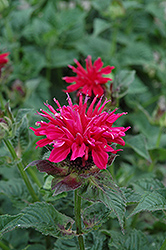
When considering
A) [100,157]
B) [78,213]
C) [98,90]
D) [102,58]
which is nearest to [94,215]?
[78,213]

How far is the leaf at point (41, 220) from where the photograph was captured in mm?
485

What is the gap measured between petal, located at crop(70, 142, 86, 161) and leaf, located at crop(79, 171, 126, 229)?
0.20ft

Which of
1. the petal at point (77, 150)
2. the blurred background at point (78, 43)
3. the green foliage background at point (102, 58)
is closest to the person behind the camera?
the petal at point (77, 150)

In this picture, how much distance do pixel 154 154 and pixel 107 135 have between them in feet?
1.44

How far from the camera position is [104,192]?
1.49 ft

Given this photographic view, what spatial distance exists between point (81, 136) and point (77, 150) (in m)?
0.02

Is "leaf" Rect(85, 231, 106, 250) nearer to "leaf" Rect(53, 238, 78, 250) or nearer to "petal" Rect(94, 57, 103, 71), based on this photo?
"leaf" Rect(53, 238, 78, 250)

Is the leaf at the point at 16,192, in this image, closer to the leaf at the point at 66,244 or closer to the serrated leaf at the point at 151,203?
the leaf at the point at 66,244

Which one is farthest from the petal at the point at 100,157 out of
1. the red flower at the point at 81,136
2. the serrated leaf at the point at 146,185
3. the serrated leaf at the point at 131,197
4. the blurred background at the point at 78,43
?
the blurred background at the point at 78,43

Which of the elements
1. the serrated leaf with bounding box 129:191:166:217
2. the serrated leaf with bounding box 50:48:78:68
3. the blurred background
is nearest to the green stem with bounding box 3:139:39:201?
the serrated leaf with bounding box 129:191:166:217

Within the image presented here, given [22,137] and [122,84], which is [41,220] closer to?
[22,137]

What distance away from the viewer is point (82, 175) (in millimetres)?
443

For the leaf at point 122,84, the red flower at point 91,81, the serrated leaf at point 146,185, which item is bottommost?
the serrated leaf at point 146,185

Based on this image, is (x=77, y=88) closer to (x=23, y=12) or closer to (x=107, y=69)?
(x=107, y=69)
